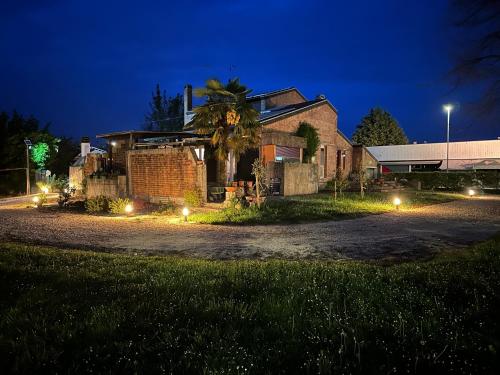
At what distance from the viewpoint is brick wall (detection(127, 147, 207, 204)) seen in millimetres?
16344

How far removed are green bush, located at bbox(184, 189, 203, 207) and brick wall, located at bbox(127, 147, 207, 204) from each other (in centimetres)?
21

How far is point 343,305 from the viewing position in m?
4.50

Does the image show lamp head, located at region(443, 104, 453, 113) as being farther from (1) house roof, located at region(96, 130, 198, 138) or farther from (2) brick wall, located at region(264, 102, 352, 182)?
(1) house roof, located at region(96, 130, 198, 138)

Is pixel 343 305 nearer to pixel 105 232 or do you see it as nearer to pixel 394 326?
pixel 394 326

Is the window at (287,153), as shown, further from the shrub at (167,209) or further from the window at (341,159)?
the window at (341,159)

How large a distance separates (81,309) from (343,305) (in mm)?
3076

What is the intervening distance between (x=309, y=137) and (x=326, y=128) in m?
3.99

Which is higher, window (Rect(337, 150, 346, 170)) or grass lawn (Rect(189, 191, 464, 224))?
window (Rect(337, 150, 346, 170))

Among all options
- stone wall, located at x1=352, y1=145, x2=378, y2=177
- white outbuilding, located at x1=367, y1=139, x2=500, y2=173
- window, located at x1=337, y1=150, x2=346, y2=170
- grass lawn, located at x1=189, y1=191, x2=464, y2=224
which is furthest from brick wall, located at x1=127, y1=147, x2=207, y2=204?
white outbuilding, located at x1=367, y1=139, x2=500, y2=173

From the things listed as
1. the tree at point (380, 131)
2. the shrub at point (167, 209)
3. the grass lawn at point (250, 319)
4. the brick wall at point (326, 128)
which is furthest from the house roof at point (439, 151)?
the grass lawn at point (250, 319)

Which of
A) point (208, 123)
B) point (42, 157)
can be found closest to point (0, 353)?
point (208, 123)

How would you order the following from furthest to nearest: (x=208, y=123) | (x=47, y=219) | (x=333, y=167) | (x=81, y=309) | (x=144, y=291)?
(x=333, y=167) < (x=208, y=123) < (x=47, y=219) < (x=144, y=291) < (x=81, y=309)

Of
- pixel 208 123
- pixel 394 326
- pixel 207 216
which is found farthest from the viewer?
pixel 208 123

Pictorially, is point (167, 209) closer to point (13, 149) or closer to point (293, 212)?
point (293, 212)
